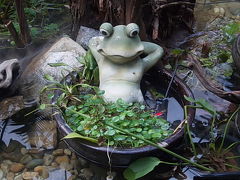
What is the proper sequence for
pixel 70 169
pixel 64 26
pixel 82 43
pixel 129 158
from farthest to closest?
pixel 64 26
pixel 82 43
pixel 70 169
pixel 129 158

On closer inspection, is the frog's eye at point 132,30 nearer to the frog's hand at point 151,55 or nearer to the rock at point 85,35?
the frog's hand at point 151,55

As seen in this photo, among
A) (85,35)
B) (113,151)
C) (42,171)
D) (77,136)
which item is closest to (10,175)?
(42,171)

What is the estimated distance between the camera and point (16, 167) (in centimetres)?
163

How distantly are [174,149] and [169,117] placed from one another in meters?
0.30

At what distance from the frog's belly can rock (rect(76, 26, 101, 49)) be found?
1.94ft

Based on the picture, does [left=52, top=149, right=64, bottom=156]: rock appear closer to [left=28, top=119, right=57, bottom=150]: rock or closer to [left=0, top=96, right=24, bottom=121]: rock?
[left=28, top=119, right=57, bottom=150]: rock

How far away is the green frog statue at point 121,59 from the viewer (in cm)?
158

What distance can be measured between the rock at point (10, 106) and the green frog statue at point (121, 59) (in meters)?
0.55

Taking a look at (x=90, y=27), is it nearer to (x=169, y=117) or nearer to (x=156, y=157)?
(x=169, y=117)

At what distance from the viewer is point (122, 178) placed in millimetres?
1546

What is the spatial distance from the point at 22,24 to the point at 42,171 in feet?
3.91

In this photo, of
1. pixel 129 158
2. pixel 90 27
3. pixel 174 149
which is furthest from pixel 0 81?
pixel 174 149

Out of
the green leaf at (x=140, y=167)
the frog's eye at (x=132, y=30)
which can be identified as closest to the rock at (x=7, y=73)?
the frog's eye at (x=132, y=30)

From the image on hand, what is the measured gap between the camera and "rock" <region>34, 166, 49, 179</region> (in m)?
1.60
